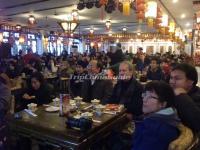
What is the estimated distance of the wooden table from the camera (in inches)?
92.4

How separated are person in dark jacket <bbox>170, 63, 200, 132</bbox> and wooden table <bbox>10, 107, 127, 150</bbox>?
0.90 m

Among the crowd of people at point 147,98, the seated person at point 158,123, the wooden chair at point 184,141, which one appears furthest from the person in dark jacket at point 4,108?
the wooden chair at point 184,141

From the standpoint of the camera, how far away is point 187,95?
7.18 ft

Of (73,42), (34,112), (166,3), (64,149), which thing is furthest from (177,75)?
(73,42)

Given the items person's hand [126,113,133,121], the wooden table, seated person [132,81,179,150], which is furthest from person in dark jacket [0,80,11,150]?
seated person [132,81,179,150]

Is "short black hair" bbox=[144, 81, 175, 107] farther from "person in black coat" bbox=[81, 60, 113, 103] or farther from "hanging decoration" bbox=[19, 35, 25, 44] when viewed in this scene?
"hanging decoration" bbox=[19, 35, 25, 44]

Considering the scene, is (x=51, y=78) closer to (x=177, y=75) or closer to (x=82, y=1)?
(x=82, y=1)

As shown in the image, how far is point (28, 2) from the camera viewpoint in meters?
9.51

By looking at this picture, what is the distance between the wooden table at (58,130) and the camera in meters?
2.35

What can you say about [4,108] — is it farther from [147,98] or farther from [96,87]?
[147,98]

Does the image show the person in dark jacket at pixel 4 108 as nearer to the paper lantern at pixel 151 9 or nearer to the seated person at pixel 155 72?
the seated person at pixel 155 72

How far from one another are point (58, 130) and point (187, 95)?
1317mm

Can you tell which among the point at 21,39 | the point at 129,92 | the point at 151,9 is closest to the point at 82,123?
the point at 129,92

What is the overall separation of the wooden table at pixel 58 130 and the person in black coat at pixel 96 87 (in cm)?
112
